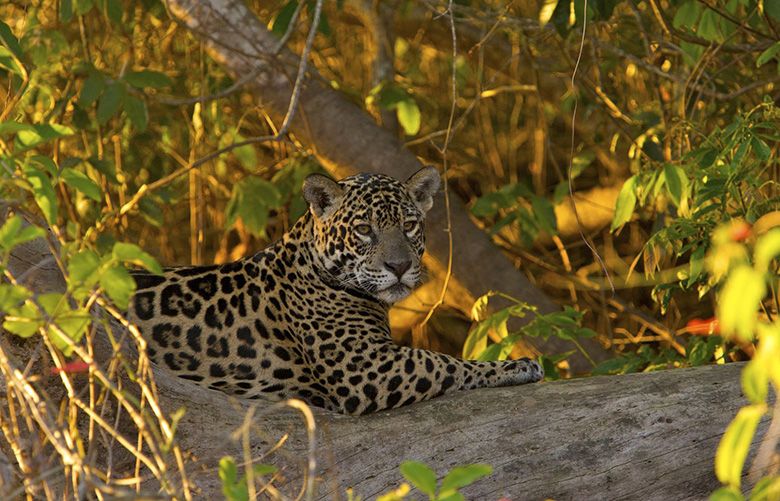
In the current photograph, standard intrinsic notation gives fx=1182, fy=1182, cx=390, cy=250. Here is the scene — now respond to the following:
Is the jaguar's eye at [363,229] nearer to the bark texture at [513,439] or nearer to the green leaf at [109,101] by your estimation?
the bark texture at [513,439]

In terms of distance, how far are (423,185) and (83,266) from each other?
3331 millimetres

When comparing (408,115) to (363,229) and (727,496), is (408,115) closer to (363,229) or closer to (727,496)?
(363,229)

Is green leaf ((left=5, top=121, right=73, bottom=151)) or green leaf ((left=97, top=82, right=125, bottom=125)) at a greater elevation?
green leaf ((left=97, top=82, right=125, bottom=125))

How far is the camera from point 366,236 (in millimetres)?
6137

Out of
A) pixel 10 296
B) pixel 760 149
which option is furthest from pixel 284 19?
pixel 10 296

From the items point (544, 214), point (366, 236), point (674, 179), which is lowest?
point (544, 214)

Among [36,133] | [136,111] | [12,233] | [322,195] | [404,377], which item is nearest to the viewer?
[12,233]

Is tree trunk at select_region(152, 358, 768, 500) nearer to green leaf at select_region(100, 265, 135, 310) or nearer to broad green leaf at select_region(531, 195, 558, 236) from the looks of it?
green leaf at select_region(100, 265, 135, 310)

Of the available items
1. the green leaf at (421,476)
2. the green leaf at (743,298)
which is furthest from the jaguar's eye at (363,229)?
the green leaf at (743,298)

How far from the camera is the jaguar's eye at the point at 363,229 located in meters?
6.13

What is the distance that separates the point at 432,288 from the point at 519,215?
2.78 feet

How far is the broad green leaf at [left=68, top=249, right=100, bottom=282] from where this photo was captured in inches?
136

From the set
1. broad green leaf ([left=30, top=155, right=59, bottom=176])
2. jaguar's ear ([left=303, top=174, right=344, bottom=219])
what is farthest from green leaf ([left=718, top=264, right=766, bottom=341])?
jaguar's ear ([left=303, top=174, right=344, bottom=219])

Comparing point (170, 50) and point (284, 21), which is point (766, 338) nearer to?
point (284, 21)
